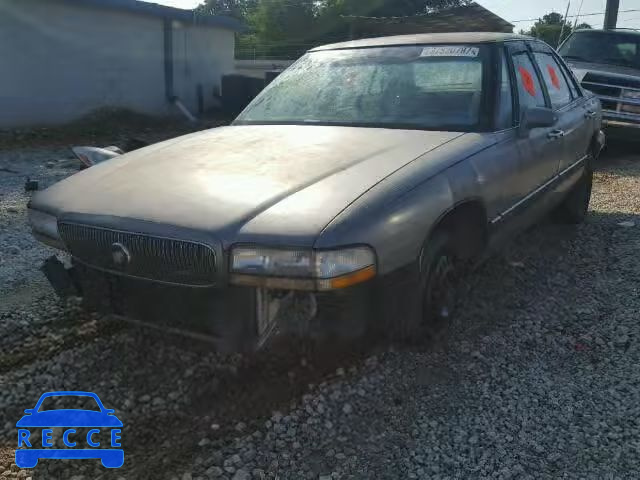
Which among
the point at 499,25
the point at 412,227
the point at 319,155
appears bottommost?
the point at 412,227

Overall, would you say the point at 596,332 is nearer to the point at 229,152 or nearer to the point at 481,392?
the point at 481,392

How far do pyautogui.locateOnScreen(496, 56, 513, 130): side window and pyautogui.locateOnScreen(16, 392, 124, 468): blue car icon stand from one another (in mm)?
2606

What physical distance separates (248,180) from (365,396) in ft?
3.61

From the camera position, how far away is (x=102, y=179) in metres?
3.06

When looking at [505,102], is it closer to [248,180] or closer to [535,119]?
[535,119]

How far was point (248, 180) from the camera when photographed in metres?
2.77

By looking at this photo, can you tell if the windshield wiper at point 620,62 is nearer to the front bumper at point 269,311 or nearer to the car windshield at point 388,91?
the car windshield at point 388,91

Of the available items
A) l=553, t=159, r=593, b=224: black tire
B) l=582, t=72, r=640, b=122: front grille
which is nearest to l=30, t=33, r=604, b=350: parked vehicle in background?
l=553, t=159, r=593, b=224: black tire

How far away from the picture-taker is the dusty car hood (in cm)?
244

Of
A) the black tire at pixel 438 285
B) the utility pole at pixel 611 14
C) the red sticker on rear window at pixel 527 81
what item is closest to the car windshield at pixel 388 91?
the red sticker on rear window at pixel 527 81

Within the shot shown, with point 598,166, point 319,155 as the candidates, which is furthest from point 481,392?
point 598,166

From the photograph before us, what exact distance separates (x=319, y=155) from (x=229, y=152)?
0.52m

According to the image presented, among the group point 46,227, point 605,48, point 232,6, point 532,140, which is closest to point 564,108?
point 532,140

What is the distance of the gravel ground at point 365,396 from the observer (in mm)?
2373
